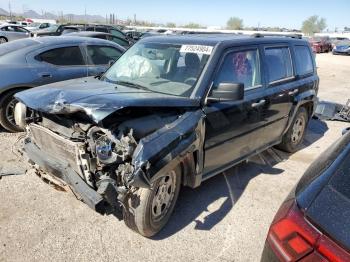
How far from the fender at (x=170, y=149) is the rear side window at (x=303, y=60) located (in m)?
2.81

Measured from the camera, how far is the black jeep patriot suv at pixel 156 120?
3121 mm

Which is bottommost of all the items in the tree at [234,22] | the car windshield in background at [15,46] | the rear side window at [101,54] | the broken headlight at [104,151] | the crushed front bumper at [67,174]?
the tree at [234,22]

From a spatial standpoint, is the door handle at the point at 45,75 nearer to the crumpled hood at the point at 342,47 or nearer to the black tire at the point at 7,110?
the black tire at the point at 7,110

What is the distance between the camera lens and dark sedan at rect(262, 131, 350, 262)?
5.09 ft

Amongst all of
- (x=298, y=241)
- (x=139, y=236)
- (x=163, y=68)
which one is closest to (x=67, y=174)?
(x=139, y=236)

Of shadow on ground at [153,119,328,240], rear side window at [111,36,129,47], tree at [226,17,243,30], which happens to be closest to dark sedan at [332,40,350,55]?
rear side window at [111,36,129,47]

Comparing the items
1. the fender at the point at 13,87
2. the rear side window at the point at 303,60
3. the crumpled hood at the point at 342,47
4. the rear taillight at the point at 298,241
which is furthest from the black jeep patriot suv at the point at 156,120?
the crumpled hood at the point at 342,47

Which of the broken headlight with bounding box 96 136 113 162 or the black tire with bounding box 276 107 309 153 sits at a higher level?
the broken headlight with bounding box 96 136 113 162

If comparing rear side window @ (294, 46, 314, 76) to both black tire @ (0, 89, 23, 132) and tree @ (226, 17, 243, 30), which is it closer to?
black tire @ (0, 89, 23, 132)

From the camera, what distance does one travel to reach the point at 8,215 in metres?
3.82

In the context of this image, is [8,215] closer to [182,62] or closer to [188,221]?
[188,221]

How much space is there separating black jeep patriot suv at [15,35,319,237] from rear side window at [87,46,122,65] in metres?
2.56

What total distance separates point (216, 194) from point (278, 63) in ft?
7.01

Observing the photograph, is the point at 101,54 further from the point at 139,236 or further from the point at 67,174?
the point at 139,236
